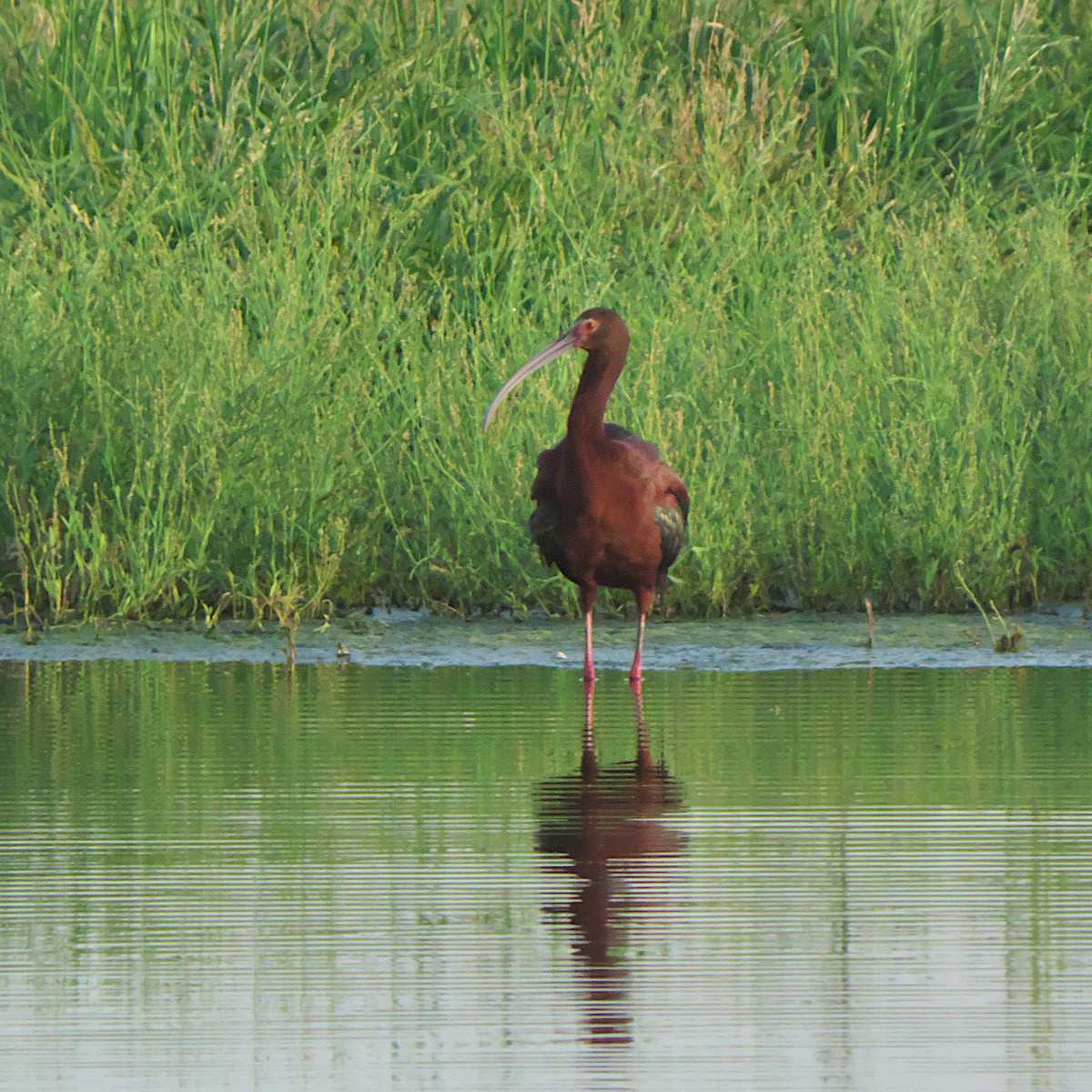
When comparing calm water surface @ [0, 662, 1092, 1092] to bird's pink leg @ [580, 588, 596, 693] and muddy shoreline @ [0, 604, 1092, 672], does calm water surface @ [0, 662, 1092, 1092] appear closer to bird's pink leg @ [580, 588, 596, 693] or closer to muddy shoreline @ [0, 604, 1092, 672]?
bird's pink leg @ [580, 588, 596, 693]

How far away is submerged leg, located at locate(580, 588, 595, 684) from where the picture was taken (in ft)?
29.9

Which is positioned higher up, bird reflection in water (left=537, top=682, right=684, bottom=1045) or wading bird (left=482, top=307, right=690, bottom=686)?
wading bird (left=482, top=307, right=690, bottom=686)

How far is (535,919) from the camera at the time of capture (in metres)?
4.96

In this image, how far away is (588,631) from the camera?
9.34m

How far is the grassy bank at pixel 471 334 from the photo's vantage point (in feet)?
34.4

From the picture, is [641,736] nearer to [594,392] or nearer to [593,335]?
[594,392]

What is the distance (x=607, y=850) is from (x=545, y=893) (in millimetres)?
514

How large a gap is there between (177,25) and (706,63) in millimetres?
2747

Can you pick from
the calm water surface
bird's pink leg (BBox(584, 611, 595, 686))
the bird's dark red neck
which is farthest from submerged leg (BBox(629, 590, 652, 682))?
the calm water surface

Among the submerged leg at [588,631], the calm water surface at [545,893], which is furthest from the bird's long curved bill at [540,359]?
the calm water surface at [545,893]

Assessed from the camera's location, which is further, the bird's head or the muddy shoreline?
the bird's head

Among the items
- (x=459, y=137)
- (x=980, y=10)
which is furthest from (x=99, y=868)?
(x=980, y=10)

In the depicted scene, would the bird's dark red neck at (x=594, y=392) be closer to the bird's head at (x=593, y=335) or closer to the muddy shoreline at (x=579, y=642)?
the bird's head at (x=593, y=335)

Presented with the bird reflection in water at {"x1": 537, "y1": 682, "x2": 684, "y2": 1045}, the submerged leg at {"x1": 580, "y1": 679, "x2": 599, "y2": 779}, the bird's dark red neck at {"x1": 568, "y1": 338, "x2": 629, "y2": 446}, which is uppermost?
the bird's dark red neck at {"x1": 568, "y1": 338, "x2": 629, "y2": 446}
